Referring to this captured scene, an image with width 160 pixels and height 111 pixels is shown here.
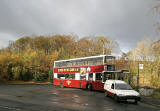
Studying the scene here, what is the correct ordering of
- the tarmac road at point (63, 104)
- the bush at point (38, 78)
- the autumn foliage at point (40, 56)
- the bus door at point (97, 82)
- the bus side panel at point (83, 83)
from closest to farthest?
the tarmac road at point (63, 104), the bus door at point (97, 82), the bus side panel at point (83, 83), the autumn foliage at point (40, 56), the bush at point (38, 78)

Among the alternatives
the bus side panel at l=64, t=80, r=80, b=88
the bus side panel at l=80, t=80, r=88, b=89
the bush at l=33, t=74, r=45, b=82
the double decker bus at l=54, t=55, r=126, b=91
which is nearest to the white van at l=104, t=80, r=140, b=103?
the double decker bus at l=54, t=55, r=126, b=91

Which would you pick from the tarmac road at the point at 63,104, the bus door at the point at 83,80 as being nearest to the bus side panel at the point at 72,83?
the bus door at the point at 83,80

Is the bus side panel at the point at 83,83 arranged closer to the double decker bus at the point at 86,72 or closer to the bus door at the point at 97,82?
the double decker bus at the point at 86,72

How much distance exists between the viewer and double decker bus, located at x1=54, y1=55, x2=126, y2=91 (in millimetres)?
21125

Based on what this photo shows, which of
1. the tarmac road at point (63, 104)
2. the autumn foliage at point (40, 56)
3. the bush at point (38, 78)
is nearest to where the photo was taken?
the tarmac road at point (63, 104)

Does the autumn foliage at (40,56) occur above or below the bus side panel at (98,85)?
above

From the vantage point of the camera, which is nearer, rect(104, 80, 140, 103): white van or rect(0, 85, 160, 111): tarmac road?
rect(0, 85, 160, 111): tarmac road

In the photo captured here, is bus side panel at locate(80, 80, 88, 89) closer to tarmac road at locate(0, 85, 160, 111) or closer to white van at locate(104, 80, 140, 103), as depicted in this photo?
tarmac road at locate(0, 85, 160, 111)

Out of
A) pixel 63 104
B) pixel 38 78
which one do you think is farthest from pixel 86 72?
pixel 38 78

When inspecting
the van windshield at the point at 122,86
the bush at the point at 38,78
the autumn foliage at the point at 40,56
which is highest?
the autumn foliage at the point at 40,56

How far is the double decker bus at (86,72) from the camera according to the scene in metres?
21.1

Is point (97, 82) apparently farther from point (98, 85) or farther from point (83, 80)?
point (83, 80)

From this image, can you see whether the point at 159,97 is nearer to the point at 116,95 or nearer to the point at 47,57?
the point at 116,95

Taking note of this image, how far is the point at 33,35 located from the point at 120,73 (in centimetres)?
5215
